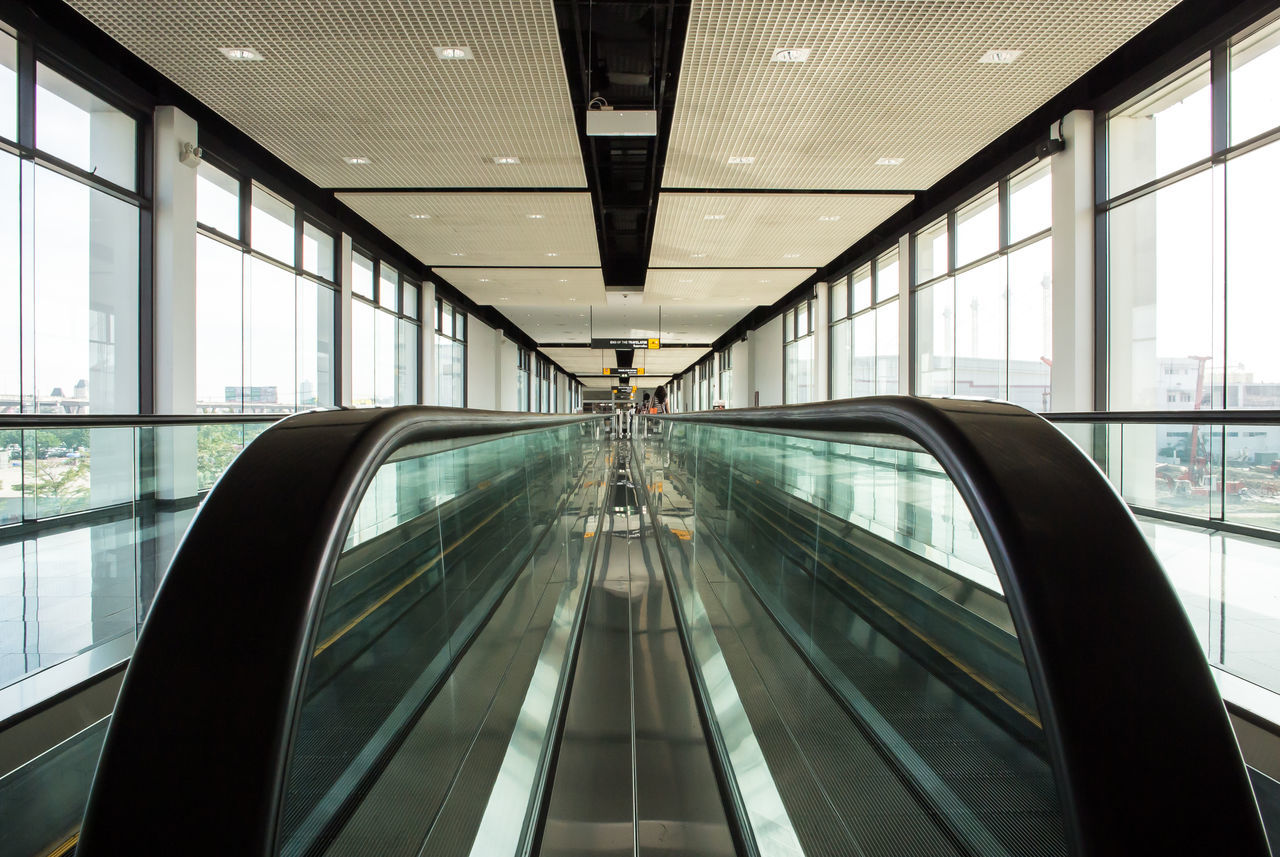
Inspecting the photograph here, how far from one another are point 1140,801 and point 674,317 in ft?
76.9

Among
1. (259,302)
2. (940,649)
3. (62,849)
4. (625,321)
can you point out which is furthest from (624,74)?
(625,321)

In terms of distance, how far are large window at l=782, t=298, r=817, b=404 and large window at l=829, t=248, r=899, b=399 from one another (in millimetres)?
1221

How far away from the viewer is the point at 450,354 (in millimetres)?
18703

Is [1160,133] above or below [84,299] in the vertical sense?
above

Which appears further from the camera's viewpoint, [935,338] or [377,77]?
[935,338]

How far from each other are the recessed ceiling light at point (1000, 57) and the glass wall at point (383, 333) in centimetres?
955

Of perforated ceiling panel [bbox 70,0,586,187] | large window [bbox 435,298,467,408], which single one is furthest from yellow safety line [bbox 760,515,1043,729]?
large window [bbox 435,298,467,408]

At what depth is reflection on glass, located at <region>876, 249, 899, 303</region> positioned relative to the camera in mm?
12961

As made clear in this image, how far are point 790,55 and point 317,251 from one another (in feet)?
27.9

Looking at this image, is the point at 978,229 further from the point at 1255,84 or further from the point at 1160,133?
the point at 1255,84

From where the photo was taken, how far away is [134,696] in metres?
0.66

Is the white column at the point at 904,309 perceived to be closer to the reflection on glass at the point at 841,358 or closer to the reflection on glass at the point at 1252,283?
the reflection on glass at the point at 841,358

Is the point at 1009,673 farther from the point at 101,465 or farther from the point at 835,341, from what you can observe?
the point at 835,341

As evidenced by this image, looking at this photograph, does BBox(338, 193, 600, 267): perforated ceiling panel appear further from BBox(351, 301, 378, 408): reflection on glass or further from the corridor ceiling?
BBox(351, 301, 378, 408): reflection on glass
